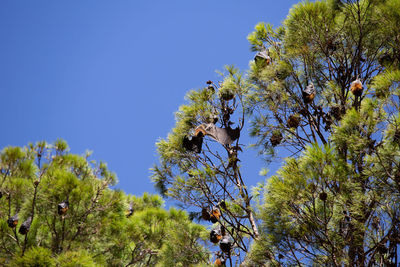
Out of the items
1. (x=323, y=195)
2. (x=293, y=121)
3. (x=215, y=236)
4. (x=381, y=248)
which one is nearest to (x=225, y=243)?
(x=215, y=236)

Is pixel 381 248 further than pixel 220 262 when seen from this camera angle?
No

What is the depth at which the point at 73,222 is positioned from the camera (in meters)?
3.26

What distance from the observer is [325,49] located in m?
3.04

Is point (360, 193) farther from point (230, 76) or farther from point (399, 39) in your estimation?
point (230, 76)

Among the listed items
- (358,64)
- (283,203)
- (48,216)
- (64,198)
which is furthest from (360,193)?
(48,216)

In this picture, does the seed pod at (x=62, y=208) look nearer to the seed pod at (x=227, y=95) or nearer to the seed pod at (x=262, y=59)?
the seed pod at (x=227, y=95)

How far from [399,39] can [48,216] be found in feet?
10.9

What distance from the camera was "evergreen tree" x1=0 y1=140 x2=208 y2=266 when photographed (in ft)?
9.71

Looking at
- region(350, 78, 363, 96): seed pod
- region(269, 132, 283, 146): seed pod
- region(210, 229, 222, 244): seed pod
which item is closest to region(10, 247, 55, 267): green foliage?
region(210, 229, 222, 244): seed pod

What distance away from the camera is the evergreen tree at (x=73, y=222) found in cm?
296

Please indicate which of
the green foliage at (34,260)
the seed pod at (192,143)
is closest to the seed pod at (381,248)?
the seed pod at (192,143)

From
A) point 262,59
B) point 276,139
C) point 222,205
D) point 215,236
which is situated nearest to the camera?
point 215,236

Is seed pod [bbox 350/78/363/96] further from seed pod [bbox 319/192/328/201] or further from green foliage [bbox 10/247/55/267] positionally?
green foliage [bbox 10/247/55/267]

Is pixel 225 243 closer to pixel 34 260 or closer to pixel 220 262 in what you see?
pixel 220 262
